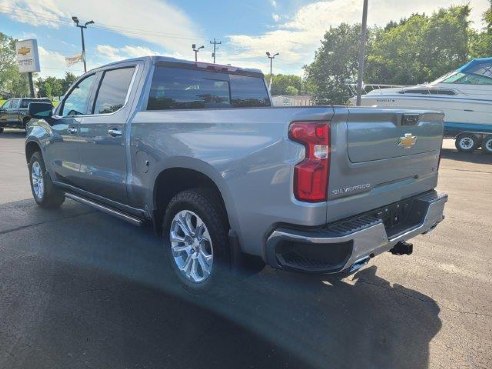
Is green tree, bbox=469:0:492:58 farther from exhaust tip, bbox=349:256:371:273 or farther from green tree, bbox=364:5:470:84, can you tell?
exhaust tip, bbox=349:256:371:273

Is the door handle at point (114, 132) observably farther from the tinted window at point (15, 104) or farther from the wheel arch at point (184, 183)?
the tinted window at point (15, 104)

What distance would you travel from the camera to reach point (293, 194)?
239 cm

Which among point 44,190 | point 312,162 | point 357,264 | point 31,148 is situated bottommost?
point 44,190

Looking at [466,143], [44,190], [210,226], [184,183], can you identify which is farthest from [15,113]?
[210,226]

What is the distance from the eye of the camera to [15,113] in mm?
19750

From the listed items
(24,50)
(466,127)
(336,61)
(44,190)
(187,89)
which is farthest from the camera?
(336,61)

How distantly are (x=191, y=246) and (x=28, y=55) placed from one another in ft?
108

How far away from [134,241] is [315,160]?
2.91 meters

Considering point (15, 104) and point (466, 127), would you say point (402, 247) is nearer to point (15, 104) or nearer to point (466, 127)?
point (466, 127)

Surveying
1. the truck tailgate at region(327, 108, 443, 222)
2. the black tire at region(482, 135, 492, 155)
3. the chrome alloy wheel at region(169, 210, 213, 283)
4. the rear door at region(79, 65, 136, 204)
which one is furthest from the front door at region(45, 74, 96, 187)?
the black tire at region(482, 135, 492, 155)

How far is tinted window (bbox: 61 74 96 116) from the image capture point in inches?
182

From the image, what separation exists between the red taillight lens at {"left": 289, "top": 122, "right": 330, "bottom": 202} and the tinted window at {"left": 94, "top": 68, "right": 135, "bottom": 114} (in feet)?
7.34

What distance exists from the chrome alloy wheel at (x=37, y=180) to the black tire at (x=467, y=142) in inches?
507

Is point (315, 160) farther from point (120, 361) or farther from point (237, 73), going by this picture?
point (237, 73)
